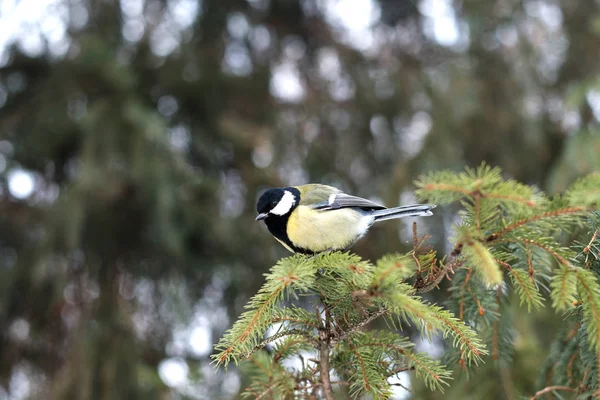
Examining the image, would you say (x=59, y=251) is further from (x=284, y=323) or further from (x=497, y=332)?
(x=497, y=332)

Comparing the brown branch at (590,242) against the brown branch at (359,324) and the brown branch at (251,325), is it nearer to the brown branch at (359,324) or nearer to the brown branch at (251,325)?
the brown branch at (359,324)

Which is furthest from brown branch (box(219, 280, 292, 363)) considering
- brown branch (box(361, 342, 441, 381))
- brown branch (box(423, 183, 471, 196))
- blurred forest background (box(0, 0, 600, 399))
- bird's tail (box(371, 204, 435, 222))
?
blurred forest background (box(0, 0, 600, 399))

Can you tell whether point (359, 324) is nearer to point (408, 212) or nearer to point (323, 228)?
point (408, 212)

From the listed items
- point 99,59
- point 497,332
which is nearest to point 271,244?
point 99,59

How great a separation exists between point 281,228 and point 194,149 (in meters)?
1.87

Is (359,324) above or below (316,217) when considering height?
Answer: below

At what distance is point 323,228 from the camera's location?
7.35ft

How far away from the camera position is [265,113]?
4312mm

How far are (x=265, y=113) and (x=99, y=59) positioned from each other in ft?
4.26

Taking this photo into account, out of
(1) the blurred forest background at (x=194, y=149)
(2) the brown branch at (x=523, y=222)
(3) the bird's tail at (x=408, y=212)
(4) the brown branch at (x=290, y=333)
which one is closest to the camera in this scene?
(2) the brown branch at (x=523, y=222)

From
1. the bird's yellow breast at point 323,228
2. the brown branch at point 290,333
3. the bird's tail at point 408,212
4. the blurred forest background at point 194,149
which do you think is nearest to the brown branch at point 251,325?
the brown branch at point 290,333

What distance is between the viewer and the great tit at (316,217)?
2229mm

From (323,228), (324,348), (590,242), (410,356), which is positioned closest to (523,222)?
(590,242)

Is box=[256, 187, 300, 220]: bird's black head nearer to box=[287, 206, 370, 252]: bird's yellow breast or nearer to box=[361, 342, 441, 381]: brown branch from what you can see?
box=[287, 206, 370, 252]: bird's yellow breast
